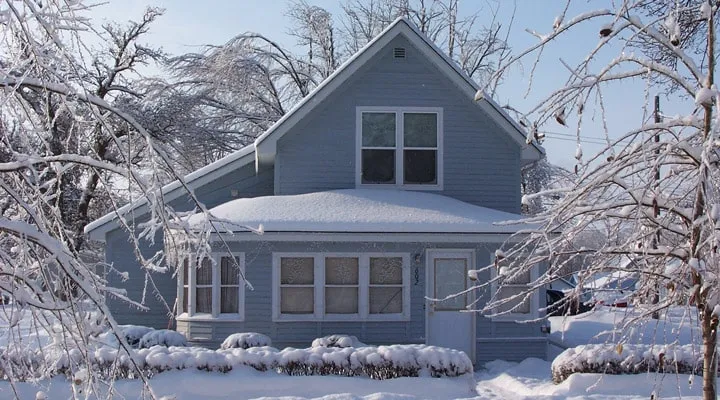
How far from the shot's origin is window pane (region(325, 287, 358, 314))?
15.8 m

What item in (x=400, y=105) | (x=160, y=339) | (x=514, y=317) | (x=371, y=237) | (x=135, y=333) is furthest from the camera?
(x=400, y=105)

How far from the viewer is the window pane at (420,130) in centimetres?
1739

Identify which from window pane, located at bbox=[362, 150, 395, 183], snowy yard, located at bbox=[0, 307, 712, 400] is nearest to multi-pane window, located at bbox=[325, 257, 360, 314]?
window pane, located at bbox=[362, 150, 395, 183]

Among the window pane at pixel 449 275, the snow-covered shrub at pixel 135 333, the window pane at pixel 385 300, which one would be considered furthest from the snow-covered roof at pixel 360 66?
the snow-covered shrub at pixel 135 333

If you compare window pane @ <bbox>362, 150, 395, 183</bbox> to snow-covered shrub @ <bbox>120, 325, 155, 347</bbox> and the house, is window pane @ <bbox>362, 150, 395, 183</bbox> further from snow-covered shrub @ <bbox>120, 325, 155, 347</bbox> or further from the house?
snow-covered shrub @ <bbox>120, 325, 155, 347</bbox>

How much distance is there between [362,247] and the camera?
51.5ft

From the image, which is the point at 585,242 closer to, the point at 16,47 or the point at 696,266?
the point at 696,266

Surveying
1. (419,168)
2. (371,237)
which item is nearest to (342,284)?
(371,237)

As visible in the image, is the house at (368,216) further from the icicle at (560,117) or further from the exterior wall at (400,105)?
the icicle at (560,117)

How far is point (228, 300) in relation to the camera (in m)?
15.8

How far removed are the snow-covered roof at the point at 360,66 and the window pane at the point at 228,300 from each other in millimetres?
3010

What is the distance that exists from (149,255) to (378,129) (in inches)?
224

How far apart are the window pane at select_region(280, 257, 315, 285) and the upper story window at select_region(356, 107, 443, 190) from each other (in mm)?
2456

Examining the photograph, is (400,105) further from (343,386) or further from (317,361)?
(343,386)
